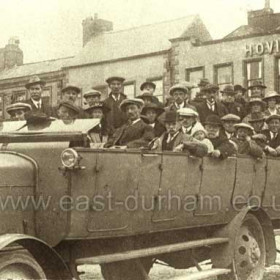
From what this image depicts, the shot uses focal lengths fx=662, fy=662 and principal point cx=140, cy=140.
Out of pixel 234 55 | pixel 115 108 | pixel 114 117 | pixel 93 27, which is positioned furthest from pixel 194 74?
pixel 114 117

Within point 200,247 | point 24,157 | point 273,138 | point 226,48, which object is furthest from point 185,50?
point 24,157

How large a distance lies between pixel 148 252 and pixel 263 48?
2041 centimetres

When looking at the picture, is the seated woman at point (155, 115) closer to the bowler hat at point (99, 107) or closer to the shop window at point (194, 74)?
the bowler hat at point (99, 107)

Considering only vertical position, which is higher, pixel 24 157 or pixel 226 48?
pixel 226 48

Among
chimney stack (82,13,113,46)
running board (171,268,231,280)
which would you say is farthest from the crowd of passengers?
chimney stack (82,13,113,46)

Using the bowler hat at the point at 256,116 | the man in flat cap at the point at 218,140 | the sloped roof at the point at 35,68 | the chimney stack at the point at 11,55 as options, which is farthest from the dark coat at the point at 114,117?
the chimney stack at the point at 11,55

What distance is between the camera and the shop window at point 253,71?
2553 cm

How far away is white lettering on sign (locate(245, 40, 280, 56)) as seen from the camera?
25125mm

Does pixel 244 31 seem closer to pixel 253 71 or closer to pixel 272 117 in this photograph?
pixel 253 71

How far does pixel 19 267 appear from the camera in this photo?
4.77 meters

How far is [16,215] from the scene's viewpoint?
17.0 feet

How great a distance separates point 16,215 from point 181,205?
5.80 ft

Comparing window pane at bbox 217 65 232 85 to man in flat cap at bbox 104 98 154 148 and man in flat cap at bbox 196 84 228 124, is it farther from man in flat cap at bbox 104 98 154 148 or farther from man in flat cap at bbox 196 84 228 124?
man in flat cap at bbox 104 98 154 148

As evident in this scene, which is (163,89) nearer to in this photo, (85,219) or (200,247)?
(200,247)
